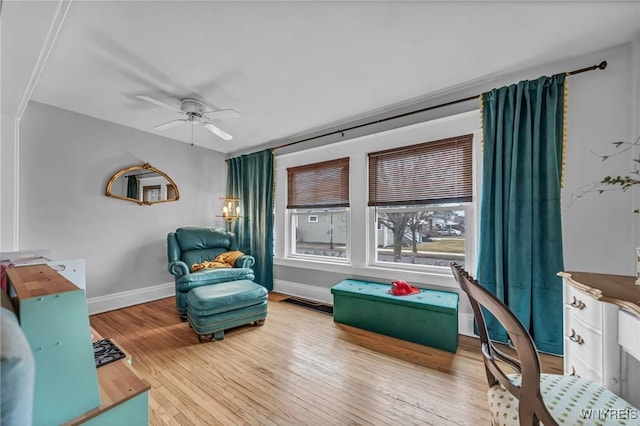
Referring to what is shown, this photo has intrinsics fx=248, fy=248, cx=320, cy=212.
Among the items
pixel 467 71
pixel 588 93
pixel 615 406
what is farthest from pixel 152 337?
pixel 588 93

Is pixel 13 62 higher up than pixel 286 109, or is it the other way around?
pixel 286 109

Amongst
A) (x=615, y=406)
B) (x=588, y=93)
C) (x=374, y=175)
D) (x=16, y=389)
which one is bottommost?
(x=615, y=406)

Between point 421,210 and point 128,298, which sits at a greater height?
point 421,210

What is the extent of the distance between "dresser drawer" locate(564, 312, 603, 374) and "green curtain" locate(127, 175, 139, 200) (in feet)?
15.7

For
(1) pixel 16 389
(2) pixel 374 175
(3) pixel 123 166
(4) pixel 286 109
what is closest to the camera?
(1) pixel 16 389

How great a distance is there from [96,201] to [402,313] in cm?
408

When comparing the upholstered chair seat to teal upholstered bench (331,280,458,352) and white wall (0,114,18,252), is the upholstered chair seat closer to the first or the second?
teal upholstered bench (331,280,458,352)

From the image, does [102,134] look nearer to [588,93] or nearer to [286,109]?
[286,109]

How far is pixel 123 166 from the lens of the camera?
11.7ft

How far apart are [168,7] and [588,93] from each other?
3.22m

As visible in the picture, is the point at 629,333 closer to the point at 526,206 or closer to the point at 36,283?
the point at 526,206

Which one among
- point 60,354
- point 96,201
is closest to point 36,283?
point 60,354

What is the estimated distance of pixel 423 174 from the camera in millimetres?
2867

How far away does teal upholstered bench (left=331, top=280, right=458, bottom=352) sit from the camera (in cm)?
228
